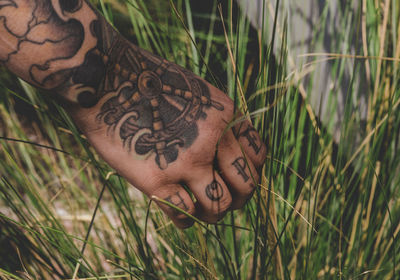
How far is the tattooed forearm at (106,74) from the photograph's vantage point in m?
0.47

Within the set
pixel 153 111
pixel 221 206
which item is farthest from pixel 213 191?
pixel 153 111

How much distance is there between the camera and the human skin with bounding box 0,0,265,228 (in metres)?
0.48

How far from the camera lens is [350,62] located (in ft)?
2.65

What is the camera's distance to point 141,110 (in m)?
0.53

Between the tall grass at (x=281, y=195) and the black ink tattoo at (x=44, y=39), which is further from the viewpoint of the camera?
the tall grass at (x=281, y=195)

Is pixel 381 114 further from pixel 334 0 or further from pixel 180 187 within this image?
pixel 180 187

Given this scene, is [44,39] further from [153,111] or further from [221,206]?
[221,206]

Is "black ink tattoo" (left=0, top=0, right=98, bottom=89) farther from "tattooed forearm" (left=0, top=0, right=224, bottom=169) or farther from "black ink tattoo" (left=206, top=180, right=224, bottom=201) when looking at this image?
"black ink tattoo" (left=206, top=180, right=224, bottom=201)

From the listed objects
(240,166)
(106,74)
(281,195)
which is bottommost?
(281,195)

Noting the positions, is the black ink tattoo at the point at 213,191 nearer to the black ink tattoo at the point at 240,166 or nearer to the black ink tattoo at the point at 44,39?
the black ink tattoo at the point at 240,166

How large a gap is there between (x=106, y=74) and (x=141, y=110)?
0.21 feet

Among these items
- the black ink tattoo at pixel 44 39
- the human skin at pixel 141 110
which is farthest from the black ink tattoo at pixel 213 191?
the black ink tattoo at pixel 44 39

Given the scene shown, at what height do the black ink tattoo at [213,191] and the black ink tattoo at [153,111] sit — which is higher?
the black ink tattoo at [153,111]

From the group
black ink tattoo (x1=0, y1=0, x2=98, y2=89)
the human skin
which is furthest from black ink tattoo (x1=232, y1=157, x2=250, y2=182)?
black ink tattoo (x1=0, y1=0, x2=98, y2=89)
